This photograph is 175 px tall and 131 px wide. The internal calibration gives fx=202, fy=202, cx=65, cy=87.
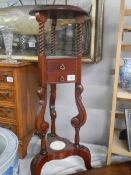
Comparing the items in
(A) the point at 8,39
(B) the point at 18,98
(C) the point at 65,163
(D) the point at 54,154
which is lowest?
(C) the point at 65,163

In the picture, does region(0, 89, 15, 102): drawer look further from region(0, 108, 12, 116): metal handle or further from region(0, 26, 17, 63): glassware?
region(0, 26, 17, 63): glassware

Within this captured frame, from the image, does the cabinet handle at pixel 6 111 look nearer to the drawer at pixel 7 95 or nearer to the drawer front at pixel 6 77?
the drawer at pixel 7 95

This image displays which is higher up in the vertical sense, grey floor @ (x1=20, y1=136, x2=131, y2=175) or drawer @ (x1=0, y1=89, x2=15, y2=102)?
drawer @ (x1=0, y1=89, x2=15, y2=102)

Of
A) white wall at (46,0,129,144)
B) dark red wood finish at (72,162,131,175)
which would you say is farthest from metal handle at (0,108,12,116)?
dark red wood finish at (72,162,131,175)

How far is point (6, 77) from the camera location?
1.40 m

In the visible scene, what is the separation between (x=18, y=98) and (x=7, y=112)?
153 mm

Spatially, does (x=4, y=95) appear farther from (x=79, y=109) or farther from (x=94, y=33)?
(x=94, y=33)

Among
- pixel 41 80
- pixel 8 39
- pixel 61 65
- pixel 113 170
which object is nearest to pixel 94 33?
pixel 61 65

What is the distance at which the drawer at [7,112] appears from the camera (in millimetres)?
1469

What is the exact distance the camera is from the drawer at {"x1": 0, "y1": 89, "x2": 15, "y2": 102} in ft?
4.70

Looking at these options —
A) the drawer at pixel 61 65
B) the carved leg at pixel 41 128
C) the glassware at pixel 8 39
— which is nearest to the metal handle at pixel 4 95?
the glassware at pixel 8 39

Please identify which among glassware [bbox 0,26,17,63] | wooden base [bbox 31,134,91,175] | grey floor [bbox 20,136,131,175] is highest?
glassware [bbox 0,26,17,63]

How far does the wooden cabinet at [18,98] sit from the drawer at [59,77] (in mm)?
293

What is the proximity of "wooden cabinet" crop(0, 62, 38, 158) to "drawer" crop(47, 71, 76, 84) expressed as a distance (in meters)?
0.29
